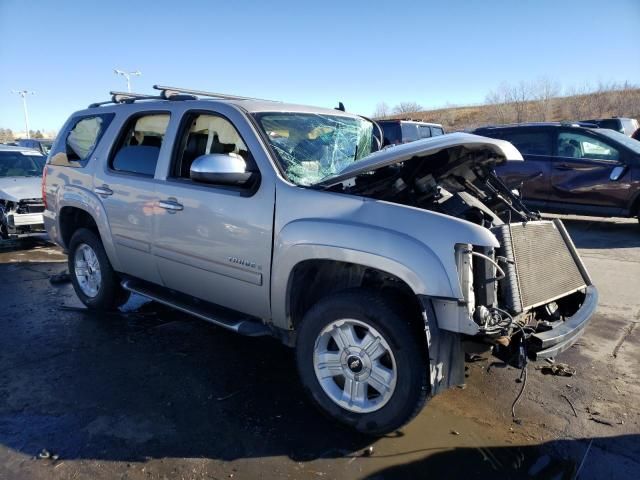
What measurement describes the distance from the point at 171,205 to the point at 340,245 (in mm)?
1627

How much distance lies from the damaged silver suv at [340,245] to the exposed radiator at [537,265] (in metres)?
0.01

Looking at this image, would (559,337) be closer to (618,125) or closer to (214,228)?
(214,228)

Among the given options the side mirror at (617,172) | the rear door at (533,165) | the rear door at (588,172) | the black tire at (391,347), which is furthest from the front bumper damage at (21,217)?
the side mirror at (617,172)

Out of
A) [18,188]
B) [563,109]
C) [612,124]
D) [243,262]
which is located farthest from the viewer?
[563,109]

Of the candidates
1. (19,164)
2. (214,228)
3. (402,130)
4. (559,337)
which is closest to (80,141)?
(214,228)

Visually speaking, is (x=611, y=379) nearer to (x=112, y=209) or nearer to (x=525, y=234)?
(x=525, y=234)

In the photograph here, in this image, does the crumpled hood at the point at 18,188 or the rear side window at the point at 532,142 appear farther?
the rear side window at the point at 532,142

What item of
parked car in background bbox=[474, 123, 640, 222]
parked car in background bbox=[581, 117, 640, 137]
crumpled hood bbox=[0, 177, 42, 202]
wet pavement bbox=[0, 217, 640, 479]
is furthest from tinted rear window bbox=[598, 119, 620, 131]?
crumpled hood bbox=[0, 177, 42, 202]

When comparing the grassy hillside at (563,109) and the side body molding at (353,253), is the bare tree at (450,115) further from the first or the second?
the side body molding at (353,253)

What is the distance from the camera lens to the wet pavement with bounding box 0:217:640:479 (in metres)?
2.77

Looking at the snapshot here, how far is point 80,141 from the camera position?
17.0ft

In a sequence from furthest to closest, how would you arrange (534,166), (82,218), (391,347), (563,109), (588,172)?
(563,109) → (534,166) → (588,172) → (82,218) → (391,347)

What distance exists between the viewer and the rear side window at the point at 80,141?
194 inches

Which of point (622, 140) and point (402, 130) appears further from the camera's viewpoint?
point (402, 130)
